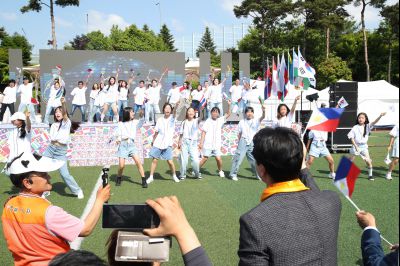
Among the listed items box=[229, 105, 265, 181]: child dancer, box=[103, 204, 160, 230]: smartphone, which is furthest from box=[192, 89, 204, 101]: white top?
box=[103, 204, 160, 230]: smartphone

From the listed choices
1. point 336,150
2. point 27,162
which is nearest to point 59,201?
point 27,162

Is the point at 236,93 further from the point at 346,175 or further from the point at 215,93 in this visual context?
the point at 346,175

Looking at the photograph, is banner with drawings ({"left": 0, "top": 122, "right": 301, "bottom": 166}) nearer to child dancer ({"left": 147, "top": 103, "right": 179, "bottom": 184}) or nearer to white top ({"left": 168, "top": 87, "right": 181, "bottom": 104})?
child dancer ({"left": 147, "top": 103, "right": 179, "bottom": 184})

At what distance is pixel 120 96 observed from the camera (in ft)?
61.3

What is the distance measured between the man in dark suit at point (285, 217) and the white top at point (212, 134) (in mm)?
8979

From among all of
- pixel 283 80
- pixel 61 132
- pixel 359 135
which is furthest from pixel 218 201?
pixel 283 80

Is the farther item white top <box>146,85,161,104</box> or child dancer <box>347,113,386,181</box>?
white top <box>146,85,161,104</box>

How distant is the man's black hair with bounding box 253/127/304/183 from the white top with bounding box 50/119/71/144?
6.91 m

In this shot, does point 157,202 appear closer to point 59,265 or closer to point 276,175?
point 59,265

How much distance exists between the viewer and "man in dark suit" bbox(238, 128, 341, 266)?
6.26ft

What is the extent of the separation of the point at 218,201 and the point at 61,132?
11.0 ft

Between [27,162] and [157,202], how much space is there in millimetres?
1874

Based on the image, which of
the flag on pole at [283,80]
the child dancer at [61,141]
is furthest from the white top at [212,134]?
the flag on pole at [283,80]

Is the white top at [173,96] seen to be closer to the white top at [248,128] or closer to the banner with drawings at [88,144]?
the banner with drawings at [88,144]
